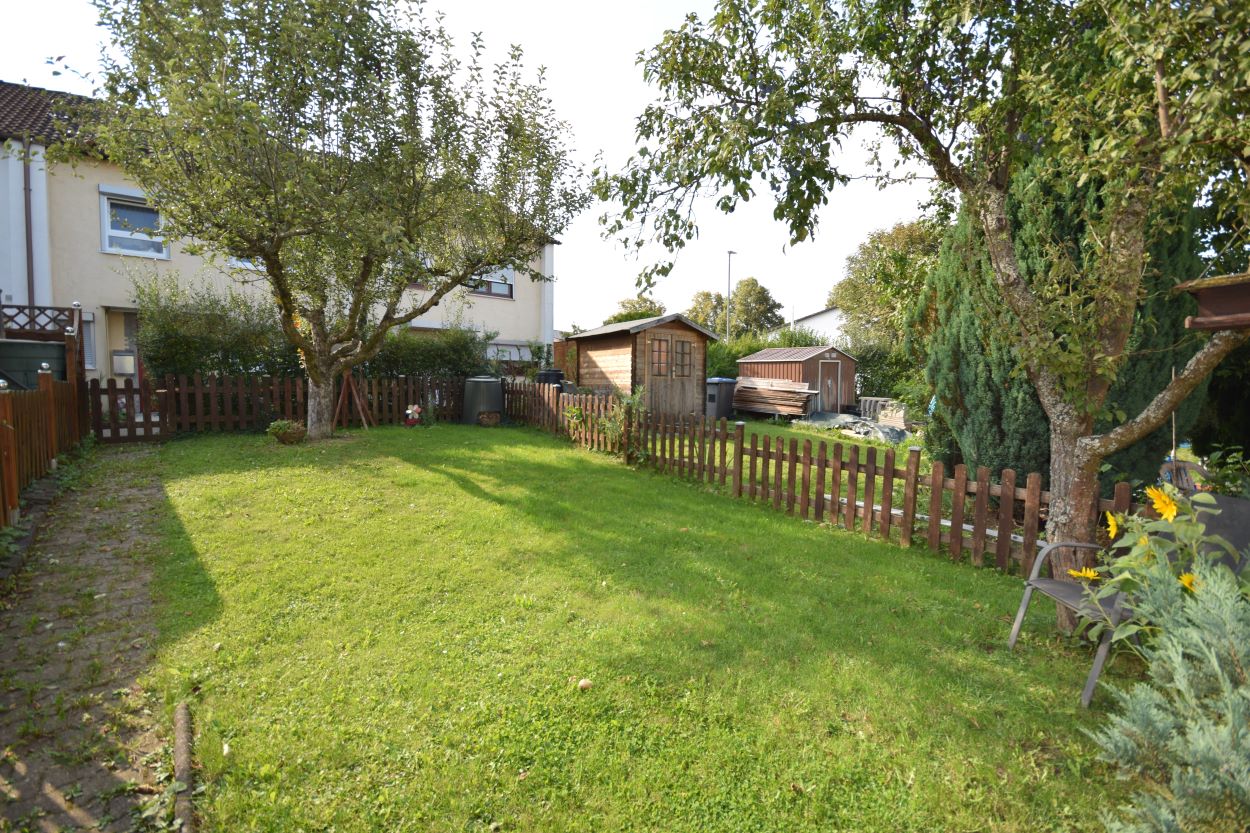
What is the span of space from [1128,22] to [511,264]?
960cm

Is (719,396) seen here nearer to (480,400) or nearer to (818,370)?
(818,370)

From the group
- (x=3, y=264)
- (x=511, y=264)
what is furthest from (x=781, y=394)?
(x=3, y=264)

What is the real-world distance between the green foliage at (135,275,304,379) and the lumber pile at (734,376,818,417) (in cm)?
1462

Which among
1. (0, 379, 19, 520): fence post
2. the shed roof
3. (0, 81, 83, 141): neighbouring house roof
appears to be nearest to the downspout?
(0, 81, 83, 141): neighbouring house roof

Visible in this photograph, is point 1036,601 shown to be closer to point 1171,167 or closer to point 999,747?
point 999,747

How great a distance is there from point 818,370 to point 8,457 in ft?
65.2

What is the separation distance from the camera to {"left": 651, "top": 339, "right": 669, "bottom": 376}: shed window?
16.6 metres

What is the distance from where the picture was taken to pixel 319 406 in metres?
10.5

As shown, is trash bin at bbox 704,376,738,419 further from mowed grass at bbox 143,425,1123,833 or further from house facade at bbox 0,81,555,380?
mowed grass at bbox 143,425,1123,833

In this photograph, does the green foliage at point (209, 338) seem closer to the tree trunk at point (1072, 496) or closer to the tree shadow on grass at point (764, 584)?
the tree shadow on grass at point (764, 584)

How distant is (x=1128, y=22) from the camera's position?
283cm

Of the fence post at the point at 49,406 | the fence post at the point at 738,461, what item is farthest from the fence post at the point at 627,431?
the fence post at the point at 49,406

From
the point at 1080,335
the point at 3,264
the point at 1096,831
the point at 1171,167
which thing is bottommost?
the point at 1096,831

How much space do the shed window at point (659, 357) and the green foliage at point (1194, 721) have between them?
48.2 feet
